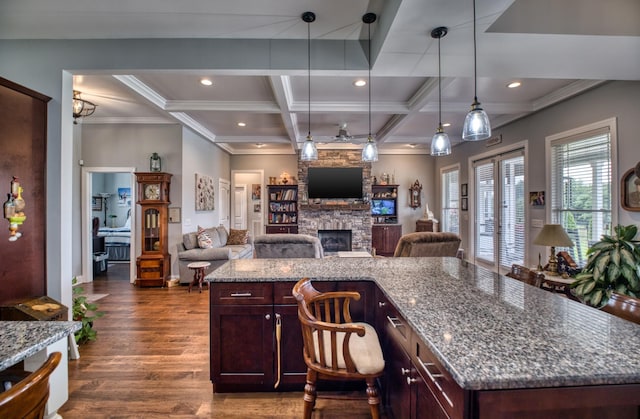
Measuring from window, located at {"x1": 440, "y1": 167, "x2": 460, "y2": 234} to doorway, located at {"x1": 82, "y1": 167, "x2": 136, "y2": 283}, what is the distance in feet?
22.3

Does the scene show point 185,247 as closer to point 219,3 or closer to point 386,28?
point 219,3

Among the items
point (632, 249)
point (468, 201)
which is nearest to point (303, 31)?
point (632, 249)

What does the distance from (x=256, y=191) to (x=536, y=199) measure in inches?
244

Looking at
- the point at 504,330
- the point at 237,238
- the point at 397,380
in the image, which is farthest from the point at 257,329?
the point at 237,238

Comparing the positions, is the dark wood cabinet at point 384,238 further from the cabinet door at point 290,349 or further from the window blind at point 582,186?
the cabinet door at point 290,349

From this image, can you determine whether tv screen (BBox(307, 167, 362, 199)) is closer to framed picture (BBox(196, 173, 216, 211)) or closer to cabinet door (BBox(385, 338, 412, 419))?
framed picture (BBox(196, 173, 216, 211))

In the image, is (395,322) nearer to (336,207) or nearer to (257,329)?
(257,329)

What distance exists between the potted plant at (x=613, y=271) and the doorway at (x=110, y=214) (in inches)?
248

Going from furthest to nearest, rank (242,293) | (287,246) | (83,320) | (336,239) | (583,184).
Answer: (336,239), (287,246), (583,184), (83,320), (242,293)

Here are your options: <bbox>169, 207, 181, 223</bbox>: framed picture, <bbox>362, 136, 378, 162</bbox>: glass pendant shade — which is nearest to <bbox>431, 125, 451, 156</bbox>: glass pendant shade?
<bbox>362, 136, 378, 162</bbox>: glass pendant shade

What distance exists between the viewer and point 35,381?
86cm

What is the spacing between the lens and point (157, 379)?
93.5 inches

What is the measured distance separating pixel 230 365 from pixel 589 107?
476 centimetres

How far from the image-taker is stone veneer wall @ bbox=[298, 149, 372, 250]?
751 cm
